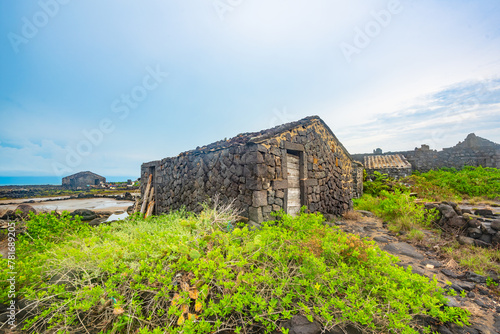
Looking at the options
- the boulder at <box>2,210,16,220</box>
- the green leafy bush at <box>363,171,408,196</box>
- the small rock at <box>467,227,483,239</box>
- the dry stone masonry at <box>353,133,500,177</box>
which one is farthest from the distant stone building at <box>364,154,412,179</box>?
the boulder at <box>2,210,16,220</box>

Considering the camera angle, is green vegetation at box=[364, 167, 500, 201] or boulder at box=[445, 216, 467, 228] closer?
boulder at box=[445, 216, 467, 228]

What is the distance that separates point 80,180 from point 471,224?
3536cm

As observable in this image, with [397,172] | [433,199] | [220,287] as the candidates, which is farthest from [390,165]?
[220,287]

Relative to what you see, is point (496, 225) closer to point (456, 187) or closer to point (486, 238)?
point (486, 238)

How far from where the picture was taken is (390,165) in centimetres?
1612

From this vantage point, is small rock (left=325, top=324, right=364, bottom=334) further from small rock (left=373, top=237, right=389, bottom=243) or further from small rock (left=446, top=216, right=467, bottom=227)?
small rock (left=446, top=216, right=467, bottom=227)

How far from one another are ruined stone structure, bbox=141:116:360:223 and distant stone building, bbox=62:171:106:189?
24269 millimetres

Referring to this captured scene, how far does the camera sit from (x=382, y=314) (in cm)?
265

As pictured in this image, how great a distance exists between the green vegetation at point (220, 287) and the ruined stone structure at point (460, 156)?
1722cm

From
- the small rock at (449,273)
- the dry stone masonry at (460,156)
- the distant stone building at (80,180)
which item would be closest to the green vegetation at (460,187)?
the dry stone masonry at (460,156)

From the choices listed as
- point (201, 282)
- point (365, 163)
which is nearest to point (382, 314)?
point (201, 282)

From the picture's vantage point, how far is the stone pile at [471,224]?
16.8 ft

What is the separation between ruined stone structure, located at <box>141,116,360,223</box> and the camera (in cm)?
550

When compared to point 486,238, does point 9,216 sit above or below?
above
